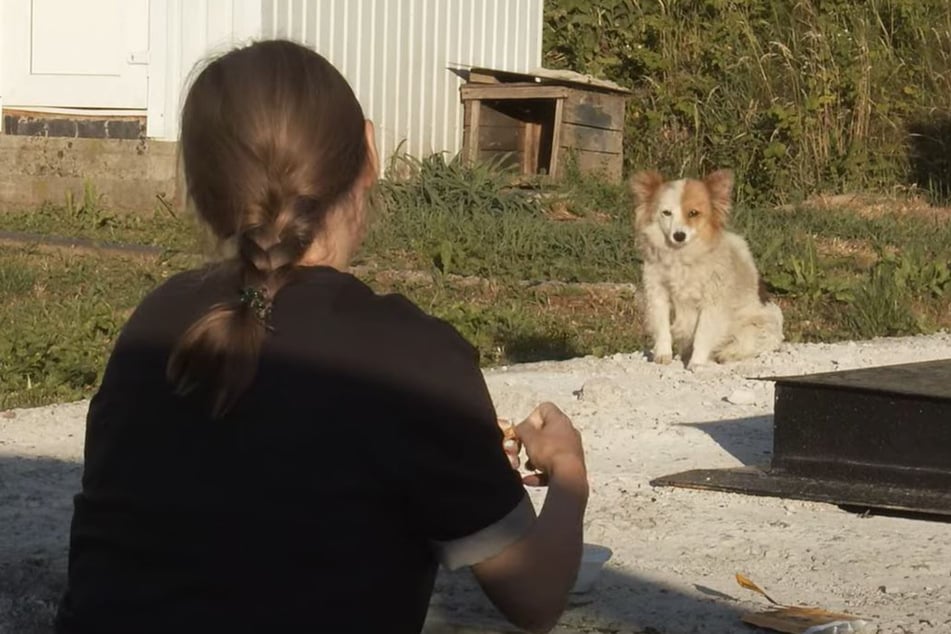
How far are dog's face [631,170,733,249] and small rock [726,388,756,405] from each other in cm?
128

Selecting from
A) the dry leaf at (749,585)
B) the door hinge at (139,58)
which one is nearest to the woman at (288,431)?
the dry leaf at (749,585)

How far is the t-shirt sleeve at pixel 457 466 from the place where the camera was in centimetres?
183

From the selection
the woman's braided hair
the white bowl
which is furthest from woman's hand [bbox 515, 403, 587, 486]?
the white bowl

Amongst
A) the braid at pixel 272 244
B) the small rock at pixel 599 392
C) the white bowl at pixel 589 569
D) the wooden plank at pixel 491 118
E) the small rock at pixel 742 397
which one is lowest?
the small rock at pixel 742 397

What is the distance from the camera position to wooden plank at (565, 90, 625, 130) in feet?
47.0

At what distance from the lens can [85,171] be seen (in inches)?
491

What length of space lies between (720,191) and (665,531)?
3.67 meters

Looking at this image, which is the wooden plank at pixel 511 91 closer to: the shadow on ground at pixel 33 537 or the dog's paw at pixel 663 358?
the dog's paw at pixel 663 358

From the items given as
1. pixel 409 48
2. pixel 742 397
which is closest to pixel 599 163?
pixel 409 48

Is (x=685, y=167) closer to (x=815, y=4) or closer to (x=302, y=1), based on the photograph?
(x=815, y=4)

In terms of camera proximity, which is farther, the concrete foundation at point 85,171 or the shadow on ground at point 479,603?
the concrete foundation at point 85,171

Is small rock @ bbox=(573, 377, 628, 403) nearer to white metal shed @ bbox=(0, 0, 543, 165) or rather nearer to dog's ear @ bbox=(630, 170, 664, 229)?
dog's ear @ bbox=(630, 170, 664, 229)

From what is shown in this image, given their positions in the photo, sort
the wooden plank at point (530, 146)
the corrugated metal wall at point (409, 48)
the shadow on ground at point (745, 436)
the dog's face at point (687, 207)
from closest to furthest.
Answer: the shadow on ground at point (745, 436)
the dog's face at point (687, 207)
the corrugated metal wall at point (409, 48)
the wooden plank at point (530, 146)

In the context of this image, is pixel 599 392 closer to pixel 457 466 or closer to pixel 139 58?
pixel 457 466
